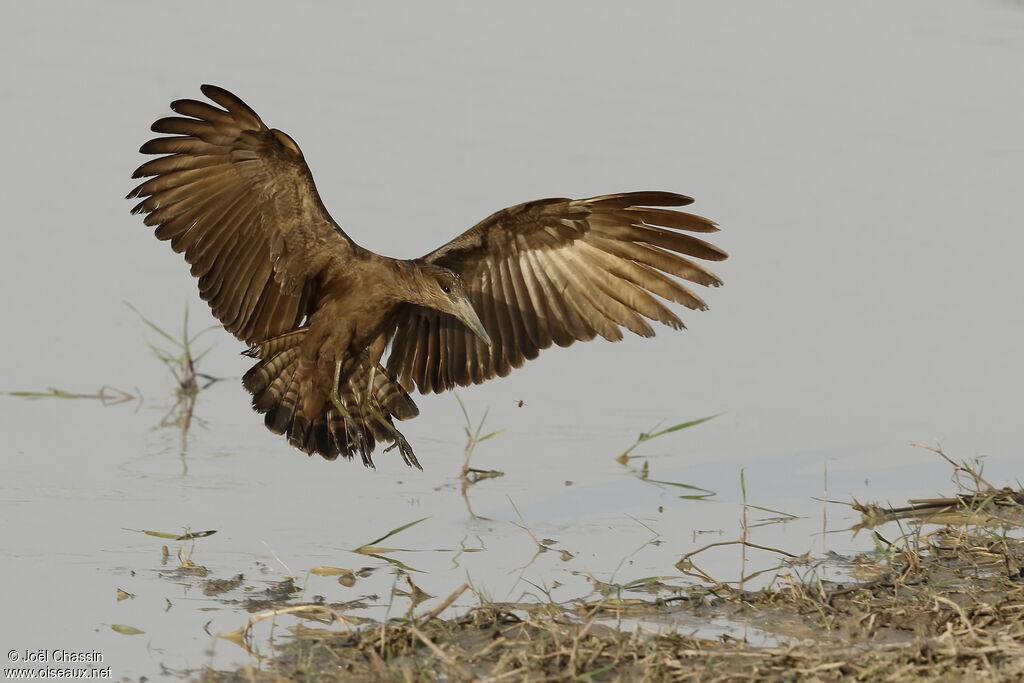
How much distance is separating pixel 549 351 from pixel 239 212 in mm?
2505

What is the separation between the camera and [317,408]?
697 cm

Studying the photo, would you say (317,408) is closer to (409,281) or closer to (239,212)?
(409,281)

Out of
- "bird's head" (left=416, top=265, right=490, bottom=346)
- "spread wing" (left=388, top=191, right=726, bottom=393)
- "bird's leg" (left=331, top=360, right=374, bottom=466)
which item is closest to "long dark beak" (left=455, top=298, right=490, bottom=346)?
"bird's head" (left=416, top=265, right=490, bottom=346)

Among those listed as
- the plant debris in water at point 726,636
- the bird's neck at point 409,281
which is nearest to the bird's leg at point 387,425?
the bird's neck at point 409,281

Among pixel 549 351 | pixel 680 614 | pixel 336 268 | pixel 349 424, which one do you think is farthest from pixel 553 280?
pixel 680 614

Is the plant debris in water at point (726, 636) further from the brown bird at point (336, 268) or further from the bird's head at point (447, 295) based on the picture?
the bird's head at point (447, 295)

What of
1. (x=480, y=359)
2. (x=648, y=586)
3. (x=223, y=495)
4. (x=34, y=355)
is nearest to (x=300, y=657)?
(x=648, y=586)

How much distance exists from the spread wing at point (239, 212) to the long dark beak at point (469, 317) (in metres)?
0.51

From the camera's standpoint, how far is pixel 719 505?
7.19 m

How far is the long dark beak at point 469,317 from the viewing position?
698 centimetres

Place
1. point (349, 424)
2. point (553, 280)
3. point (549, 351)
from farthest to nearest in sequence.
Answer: point (549, 351) → point (553, 280) → point (349, 424)

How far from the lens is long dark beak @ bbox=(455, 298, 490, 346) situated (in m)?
6.98

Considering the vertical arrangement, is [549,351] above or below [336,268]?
below

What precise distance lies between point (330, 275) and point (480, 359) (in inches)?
33.0
